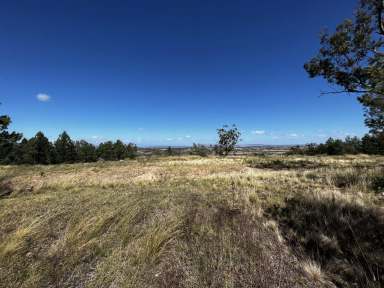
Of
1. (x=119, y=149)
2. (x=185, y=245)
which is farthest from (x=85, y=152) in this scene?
(x=185, y=245)

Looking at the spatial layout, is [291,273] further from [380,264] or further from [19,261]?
[19,261]

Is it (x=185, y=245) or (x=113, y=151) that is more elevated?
(x=113, y=151)

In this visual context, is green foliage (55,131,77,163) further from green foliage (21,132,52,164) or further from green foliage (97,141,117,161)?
green foliage (97,141,117,161)

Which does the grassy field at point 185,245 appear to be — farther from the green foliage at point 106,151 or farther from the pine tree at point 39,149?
the green foliage at point 106,151

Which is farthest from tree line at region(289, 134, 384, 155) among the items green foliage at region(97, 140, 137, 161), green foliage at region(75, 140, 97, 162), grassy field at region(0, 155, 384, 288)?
green foliage at region(75, 140, 97, 162)

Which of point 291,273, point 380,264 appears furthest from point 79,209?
point 380,264

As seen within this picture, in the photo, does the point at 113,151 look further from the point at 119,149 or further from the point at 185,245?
the point at 185,245

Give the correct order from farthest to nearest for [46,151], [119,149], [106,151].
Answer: [119,149], [106,151], [46,151]

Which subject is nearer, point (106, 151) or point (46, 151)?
point (46, 151)

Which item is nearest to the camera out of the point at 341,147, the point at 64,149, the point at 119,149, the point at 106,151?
the point at 341,147

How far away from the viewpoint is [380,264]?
2.59m

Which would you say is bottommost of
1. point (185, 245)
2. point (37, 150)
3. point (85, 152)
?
point (185, 245)

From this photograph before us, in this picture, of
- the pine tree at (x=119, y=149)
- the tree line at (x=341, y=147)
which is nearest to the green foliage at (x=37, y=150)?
the pine tree at (x=119, y=149)

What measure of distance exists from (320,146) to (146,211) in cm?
5418
